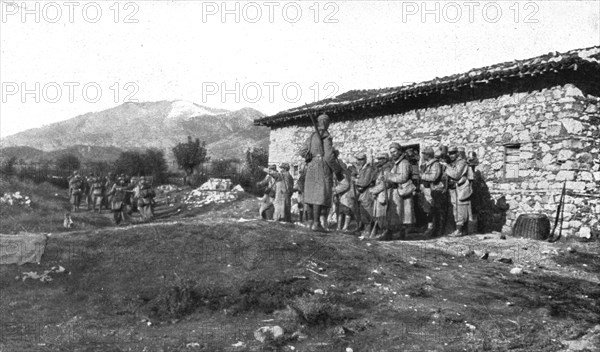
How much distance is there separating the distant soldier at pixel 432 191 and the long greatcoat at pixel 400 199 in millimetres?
1324

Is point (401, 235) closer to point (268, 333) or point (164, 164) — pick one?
point (268, 333)

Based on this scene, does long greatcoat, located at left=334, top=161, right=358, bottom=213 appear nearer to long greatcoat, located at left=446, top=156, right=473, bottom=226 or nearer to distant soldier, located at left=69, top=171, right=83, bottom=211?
long greatcoat, located at left=446, top=156, right=473, bottom=226

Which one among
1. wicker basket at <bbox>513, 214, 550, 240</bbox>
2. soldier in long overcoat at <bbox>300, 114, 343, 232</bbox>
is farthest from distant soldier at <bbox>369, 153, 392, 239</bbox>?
wicker basket at <bbox>513, 214, 550, 240</bbox>

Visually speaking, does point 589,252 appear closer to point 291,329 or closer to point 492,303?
point 492,303

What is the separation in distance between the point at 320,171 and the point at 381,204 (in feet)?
5.91

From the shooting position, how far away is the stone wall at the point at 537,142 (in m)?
11.6

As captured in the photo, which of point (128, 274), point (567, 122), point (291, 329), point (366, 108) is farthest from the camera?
point (366, 108)

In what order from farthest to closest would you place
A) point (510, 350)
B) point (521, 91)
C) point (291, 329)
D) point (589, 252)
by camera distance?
point (521, 91) → point (589, 252) → point (291, 329) → point (510, 350)

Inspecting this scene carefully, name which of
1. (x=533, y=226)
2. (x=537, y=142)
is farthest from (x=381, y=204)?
(x=537, y=142)

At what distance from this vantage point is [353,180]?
12055mm

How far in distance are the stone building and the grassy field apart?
314 cm

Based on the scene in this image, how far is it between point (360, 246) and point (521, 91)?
678 centimetres

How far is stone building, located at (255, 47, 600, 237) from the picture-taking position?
1164cm

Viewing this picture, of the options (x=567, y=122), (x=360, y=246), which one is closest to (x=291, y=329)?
(x=360, y=246)
